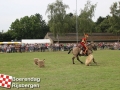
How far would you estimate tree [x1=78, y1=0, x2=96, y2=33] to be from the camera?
59.5m

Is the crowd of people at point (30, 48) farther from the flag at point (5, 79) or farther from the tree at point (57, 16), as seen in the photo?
the flag at point (5, 79)

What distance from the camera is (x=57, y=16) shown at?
191ft

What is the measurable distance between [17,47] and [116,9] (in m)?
34.9

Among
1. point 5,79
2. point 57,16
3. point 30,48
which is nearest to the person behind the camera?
point 5,79

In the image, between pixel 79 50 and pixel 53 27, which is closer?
pixel 79 50

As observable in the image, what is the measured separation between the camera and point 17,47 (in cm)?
4378

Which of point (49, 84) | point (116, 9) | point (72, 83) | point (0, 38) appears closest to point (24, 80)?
point (49, 84)

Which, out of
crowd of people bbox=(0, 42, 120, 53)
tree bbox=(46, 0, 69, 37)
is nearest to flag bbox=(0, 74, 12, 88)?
crowd of people bbox=(0, 42, 120, 53)

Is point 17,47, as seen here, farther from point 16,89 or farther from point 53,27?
point 16,89

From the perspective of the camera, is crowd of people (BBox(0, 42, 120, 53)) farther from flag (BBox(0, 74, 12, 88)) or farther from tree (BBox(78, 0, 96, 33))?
flag (BBox(0, 74, 12, 88))

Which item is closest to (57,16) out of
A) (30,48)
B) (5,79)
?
(30,48)

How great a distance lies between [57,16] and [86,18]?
7.58 metres

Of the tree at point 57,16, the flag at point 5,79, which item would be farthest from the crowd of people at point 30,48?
the flag at point 5,79

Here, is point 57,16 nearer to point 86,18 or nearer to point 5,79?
point 86,18
